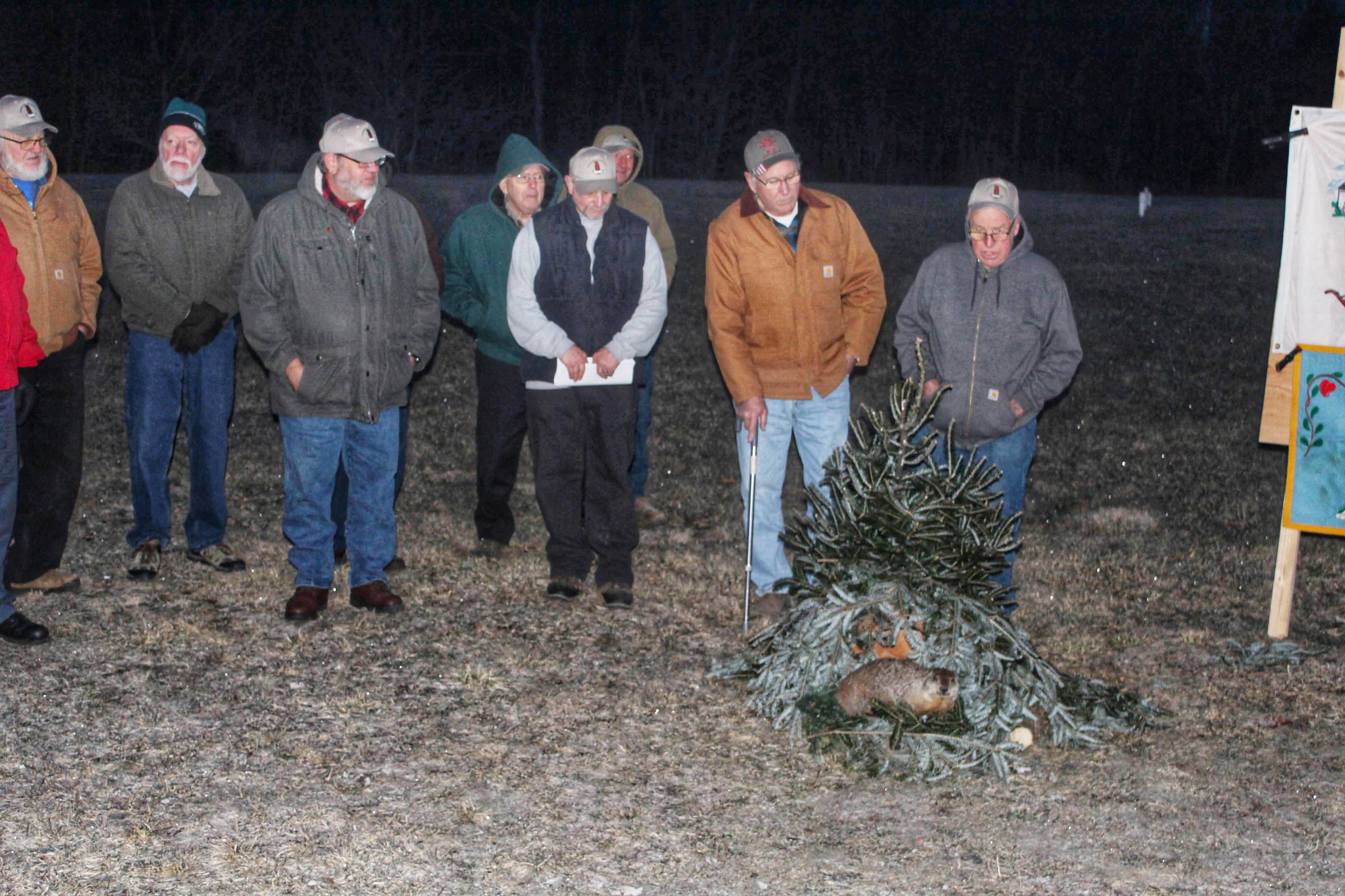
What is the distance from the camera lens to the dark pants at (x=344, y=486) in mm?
7020

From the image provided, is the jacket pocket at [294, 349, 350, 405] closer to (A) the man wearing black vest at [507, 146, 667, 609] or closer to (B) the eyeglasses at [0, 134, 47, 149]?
(A) the man wearing black vest at [507, 146, 667, 609]

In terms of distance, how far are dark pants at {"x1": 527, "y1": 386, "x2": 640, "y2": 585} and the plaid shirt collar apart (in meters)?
1.16

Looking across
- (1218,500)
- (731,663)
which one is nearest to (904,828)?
(731,663)

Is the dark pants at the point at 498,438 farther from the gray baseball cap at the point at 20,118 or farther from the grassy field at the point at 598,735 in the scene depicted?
the gray baseball cap at the point at 20,118

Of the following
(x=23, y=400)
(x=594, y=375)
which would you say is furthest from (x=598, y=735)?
(x=23, y=400)

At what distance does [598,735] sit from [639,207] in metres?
3.76

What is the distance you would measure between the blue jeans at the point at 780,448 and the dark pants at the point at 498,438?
1308mm

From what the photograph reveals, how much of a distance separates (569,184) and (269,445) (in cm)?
513

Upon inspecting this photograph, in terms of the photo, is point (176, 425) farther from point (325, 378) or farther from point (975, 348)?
point (975, 348)

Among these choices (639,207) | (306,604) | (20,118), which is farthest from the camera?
(639,207)

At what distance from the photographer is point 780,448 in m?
6.72

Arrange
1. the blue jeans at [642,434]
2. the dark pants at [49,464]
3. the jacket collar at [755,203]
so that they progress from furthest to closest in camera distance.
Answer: the blue jeans at [642,434] < the dark pants at [49,464] < the jacket collar at [755,203]

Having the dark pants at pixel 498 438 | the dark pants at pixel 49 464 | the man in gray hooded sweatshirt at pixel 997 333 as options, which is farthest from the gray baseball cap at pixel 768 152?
the dark pants at pixel 49 464

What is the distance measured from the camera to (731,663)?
610 centimetres
